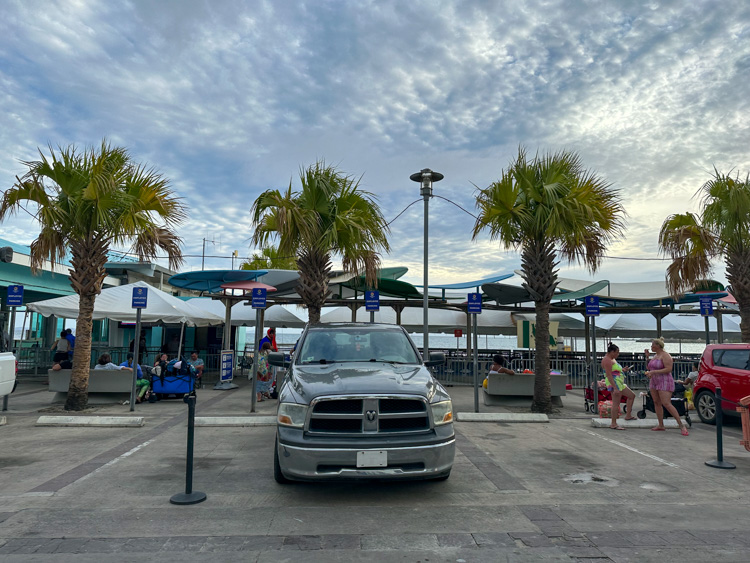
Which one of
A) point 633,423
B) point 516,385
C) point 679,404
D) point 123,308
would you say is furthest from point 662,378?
point 123,308

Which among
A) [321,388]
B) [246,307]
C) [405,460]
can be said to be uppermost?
[246,307]

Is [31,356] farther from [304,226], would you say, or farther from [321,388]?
[321,388]

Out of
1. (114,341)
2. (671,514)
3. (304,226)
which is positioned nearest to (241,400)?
(304,226)

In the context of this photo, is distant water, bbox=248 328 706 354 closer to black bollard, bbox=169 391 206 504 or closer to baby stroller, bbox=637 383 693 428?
baby stroller, bbox=637 383 693 428

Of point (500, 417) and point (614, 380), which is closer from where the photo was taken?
point (614, 380)

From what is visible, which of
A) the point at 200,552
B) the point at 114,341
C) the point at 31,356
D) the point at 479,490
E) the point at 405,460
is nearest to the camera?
the point at 200,552

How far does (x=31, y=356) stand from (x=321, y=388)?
70.5 feet

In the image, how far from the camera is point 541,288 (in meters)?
13.2

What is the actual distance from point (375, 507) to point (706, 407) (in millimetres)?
9460

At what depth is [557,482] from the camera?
6.78 meters

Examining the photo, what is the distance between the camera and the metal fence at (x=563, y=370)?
18.8 m

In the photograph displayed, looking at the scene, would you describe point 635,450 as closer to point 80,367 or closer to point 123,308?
point 80,367

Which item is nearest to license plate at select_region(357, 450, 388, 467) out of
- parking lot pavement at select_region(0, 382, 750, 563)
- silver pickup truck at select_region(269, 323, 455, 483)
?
silver pickup truck at select_region(269, 323, 455, 483)

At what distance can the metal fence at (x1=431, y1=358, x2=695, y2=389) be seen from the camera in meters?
18.8
